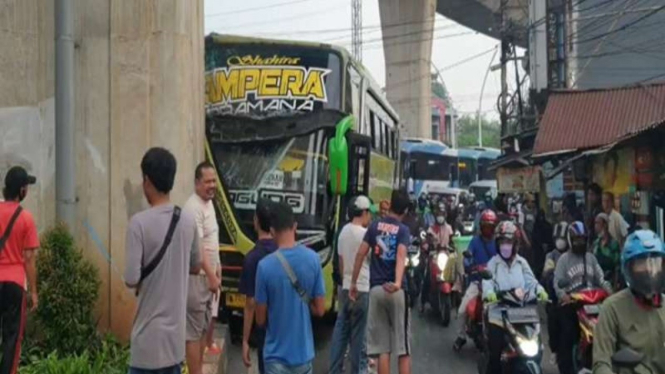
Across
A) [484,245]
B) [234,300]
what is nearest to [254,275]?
[484,245]

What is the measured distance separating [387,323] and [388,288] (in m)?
0.34

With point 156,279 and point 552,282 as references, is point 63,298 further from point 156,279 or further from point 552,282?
point 552,282

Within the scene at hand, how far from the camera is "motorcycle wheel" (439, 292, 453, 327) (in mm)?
13094

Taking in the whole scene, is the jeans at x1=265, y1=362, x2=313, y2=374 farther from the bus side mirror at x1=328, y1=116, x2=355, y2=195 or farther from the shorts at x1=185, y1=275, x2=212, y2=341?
the bus side mirror at x1=328, y1=116, x2=355, y2=195

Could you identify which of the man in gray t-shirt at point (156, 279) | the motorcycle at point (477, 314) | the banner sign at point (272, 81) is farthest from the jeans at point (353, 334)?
the man in gray t-shirt at point (156, 279)

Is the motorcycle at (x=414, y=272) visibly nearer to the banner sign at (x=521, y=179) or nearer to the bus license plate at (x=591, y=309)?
the bus license plate at (x=591, y=309)

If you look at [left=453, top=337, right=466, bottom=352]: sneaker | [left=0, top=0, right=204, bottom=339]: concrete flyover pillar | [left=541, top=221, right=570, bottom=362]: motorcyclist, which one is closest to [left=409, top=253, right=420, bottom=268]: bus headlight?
[left=453, top=337, right=466, bottom=352]: sneaker

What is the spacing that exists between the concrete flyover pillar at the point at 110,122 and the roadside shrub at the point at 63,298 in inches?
23.0

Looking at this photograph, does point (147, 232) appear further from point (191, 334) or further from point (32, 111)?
point (32, 111)

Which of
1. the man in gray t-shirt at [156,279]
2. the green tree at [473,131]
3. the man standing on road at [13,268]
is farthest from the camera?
the green tree at [473,131]

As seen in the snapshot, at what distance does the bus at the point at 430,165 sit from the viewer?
41.0 metres

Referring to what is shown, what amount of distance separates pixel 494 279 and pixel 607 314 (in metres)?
4.04

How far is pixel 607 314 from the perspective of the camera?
415 centimetres

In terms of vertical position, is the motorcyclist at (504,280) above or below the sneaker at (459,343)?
above
